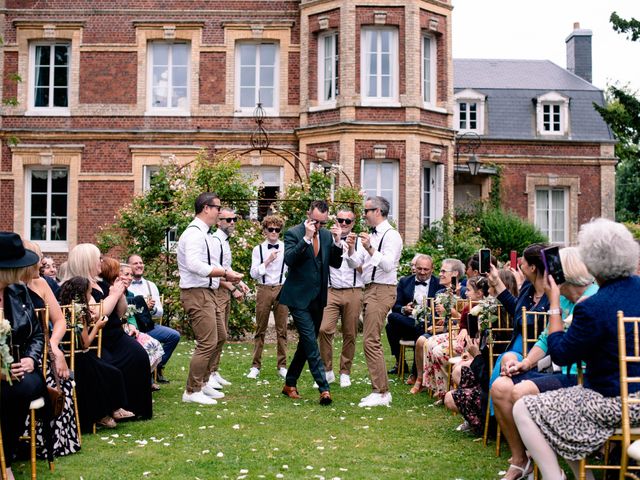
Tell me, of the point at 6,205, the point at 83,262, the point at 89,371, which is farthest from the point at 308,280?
the point at 6,205

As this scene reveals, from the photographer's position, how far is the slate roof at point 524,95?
2928cm

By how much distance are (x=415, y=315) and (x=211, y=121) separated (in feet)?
47.6

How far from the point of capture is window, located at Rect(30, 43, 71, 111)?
2409 centimetres

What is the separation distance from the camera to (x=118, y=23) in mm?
23891

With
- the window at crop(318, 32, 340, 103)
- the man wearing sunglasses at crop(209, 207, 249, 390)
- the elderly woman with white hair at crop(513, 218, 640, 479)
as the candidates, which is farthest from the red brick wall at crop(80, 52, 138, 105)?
the elderly woman with white hair at crop(513, 218, 640, 479)

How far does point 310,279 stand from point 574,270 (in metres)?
4.06

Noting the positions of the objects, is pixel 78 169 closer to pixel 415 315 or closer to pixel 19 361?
pixel 415 315

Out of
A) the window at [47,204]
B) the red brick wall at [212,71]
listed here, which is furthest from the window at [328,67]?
the window at [47,204]

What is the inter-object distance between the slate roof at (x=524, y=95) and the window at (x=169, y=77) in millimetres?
10316

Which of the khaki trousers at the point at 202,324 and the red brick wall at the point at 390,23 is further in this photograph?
the red brick wall at the point at 390,23

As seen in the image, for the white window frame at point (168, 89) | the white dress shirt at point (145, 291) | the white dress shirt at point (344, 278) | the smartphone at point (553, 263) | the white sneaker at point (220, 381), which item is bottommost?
the white sneaker at point (220, 381)

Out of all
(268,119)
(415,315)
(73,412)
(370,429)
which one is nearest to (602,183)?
(268,119)

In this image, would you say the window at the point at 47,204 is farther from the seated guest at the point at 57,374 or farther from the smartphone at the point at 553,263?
the smartphone at the point at 553,263

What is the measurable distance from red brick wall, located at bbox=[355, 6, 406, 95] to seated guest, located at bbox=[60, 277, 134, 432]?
51.5ft
